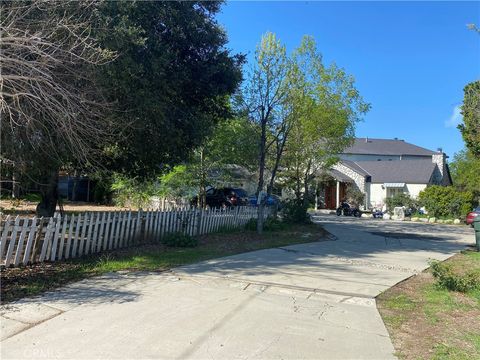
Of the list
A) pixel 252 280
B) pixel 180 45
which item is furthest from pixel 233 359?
pixel 180 45

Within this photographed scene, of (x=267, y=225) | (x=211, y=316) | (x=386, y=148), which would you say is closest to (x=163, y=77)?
(x=211, y=316)

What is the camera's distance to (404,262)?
10273 mm

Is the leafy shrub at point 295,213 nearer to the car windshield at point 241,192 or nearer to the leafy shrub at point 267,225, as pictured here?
the leafy shrub at point 267,225

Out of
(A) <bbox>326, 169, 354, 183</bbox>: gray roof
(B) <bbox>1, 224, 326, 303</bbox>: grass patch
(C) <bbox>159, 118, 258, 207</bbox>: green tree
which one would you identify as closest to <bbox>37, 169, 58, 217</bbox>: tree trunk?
(B) <bbox>1, 224, 326, 303</bbox>: grass patch

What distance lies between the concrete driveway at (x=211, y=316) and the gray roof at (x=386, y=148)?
5163 cm

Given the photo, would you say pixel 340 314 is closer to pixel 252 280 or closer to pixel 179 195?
pixel 252 280

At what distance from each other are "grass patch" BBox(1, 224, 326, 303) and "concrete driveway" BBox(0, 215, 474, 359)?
430mm

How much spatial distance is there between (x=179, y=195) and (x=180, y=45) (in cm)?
931

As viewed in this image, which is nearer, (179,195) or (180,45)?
(180,45)

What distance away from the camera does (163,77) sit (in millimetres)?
9766

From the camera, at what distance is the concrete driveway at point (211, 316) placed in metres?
4.29

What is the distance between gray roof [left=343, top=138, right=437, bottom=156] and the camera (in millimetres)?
59125

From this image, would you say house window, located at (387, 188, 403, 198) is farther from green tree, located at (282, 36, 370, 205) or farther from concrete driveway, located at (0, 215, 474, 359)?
concrete driveway, located at (0, 215, 474, 359)

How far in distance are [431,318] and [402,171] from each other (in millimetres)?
38158
